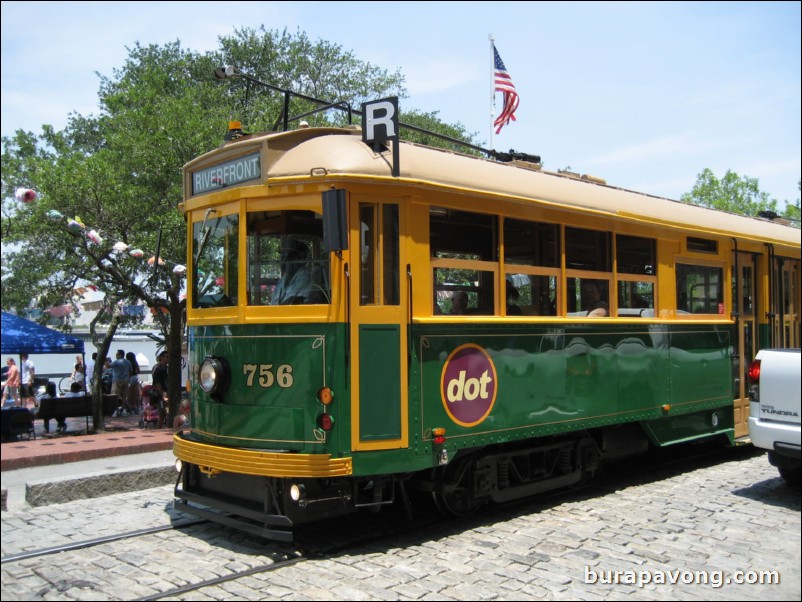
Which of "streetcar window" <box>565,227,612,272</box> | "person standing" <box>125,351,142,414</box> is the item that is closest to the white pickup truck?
"streetcar window" <box>565,227,612,272</box>

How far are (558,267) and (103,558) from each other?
14.9 ft

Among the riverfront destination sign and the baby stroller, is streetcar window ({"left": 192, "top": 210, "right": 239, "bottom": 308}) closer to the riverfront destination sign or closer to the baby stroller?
the riverfront destination sign

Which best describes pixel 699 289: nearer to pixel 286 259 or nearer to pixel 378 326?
pixel 378 326

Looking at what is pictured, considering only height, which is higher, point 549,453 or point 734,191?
point 734,191

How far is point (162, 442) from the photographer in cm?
1012

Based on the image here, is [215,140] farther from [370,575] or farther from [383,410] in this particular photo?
[370,575]

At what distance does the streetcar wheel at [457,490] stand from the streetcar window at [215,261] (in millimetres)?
2315

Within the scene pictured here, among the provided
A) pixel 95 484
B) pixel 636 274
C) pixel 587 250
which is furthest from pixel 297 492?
pixel 636 274

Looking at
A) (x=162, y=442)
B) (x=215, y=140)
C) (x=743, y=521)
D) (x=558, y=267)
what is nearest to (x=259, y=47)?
(x=215, y=140)

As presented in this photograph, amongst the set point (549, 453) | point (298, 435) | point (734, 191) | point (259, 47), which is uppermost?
point (259, 47)

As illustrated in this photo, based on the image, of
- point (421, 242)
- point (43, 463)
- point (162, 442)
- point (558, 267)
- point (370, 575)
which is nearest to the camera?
point (370, 575)

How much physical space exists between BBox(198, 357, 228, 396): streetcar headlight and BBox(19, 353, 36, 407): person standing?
11089 mm

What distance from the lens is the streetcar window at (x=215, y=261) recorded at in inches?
246

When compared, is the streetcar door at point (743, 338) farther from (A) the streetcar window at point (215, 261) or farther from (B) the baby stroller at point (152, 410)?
(B) the baby stroller at point (152, 410)
